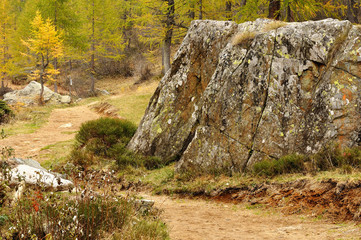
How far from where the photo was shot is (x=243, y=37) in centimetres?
848

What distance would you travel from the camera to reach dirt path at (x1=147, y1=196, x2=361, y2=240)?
15.5ft

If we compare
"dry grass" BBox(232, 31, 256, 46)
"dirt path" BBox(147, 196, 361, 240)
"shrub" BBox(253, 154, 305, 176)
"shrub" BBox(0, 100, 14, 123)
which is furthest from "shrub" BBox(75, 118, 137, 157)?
"shrub" BBox(0, 100, 14, 123)

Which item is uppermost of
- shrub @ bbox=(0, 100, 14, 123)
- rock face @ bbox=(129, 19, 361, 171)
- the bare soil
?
rock face @ bbox=(129, 19, 361, 171)

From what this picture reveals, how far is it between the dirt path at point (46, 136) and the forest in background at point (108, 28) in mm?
6625

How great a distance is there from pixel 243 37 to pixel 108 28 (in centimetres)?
3058

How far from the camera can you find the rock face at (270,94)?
693cm

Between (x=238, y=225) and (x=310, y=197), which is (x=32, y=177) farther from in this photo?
(x=310, y=197)

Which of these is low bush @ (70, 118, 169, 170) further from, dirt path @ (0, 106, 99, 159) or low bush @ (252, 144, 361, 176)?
low bush @ (252, 144, 361, 176)

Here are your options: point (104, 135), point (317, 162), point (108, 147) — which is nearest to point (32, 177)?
point (108, 147)

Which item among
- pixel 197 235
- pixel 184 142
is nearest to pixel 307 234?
pixel 197 235

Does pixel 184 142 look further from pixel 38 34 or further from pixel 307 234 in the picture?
pixel 38 34

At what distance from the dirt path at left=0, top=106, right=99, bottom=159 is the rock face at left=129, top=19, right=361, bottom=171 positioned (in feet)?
21.1

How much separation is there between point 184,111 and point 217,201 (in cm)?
Answer: 346

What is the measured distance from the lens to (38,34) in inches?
1089
